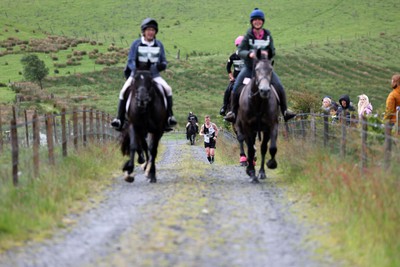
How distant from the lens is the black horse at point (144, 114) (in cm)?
1313

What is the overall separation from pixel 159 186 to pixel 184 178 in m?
1.39

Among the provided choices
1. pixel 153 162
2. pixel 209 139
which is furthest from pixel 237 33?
pixel 153 162

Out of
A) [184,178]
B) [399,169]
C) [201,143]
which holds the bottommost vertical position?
[201,143]

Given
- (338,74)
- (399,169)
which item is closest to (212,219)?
(399,169)

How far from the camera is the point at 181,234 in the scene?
8609 millimetres

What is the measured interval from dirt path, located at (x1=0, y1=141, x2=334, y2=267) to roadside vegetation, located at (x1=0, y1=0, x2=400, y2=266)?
0.44 meters

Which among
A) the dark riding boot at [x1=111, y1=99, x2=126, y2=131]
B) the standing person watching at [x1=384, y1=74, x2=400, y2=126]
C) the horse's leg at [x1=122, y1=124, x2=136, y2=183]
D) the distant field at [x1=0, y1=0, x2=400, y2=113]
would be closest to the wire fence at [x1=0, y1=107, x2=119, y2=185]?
the dark riding boot at [x1=111, y1=99, x2=126, y2=131]

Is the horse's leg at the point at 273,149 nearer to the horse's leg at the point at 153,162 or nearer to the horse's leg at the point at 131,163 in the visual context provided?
the horse's leg at the point at 153,162

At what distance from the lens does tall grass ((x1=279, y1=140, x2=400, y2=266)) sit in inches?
301

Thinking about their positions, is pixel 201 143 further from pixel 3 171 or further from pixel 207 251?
pixel 207 251

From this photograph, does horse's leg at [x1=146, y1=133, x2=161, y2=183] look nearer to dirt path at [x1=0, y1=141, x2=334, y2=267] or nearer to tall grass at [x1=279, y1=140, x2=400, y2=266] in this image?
dirt path at [x1=0, y1=141, x2=334, y2=267]

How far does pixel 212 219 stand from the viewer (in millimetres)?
9602

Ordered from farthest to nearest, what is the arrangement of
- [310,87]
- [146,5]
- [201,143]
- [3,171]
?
[146,5], [310,87], [201,143], [3,171]

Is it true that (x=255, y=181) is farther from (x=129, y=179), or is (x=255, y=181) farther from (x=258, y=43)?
(x=258, y=43)
